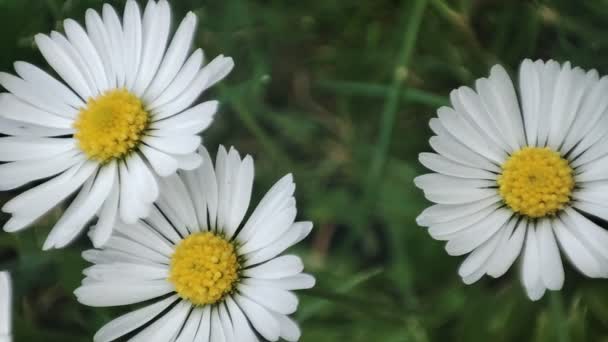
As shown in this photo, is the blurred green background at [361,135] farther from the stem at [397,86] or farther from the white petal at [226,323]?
the white petal at [226,323]

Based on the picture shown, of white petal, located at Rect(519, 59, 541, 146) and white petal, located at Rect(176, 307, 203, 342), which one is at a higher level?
white petal, located at Rect(519, 59, 541, 146)

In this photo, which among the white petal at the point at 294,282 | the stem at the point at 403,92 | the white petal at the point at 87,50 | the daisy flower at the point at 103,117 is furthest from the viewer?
the stem at the point at 403,92

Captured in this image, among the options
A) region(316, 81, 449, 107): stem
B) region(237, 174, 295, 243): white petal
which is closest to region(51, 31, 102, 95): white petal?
region(237, 174, 295, 243): white petal

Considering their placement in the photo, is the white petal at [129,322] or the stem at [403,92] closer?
the white petal at [129,322]

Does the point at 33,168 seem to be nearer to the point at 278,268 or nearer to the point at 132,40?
the point at 132,40

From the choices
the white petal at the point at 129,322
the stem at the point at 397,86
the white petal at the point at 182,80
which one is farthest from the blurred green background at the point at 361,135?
the white petal at the point at 182,80

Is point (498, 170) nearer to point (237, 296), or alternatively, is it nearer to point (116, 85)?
point (237, 296)

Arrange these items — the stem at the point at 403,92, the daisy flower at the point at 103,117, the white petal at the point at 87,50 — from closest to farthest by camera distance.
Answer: the daisy flower at the point at 103,117
the white petal at the point at 87,50
the stem at the point at 403,92

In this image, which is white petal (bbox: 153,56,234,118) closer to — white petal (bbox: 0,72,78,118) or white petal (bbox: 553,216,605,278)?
white petal (bbox: 0,72,78,118)

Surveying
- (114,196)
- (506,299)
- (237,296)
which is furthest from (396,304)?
(114,196)
